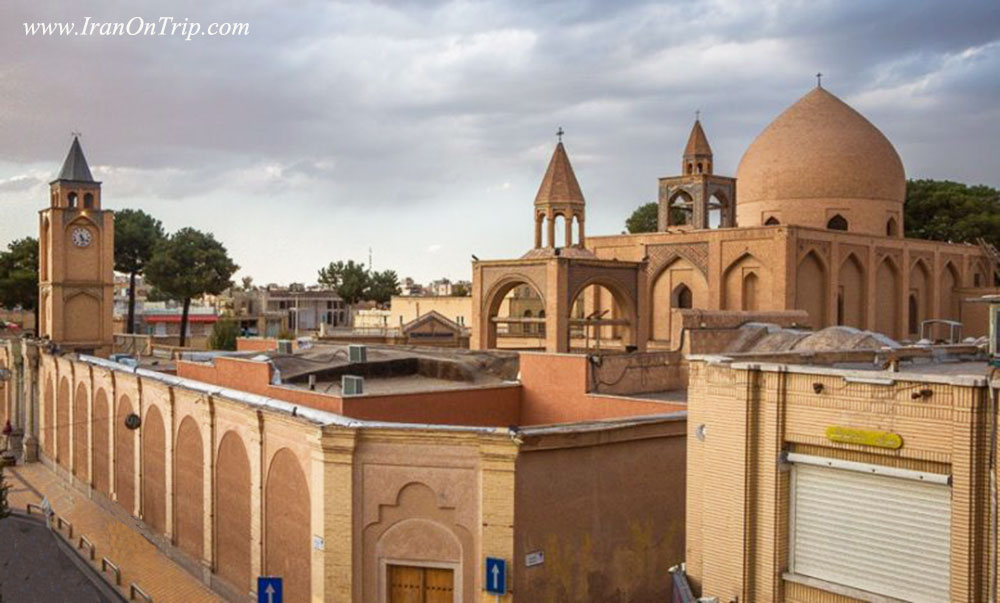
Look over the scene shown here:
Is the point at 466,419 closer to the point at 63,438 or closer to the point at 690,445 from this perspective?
the point at 690,445

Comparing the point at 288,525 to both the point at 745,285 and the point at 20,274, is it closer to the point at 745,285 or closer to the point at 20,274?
the point at 745,285

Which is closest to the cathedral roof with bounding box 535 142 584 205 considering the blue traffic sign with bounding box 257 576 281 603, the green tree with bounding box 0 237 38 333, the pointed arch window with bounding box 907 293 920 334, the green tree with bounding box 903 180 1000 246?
the pointed arch window with bounding box 907 293 920 334

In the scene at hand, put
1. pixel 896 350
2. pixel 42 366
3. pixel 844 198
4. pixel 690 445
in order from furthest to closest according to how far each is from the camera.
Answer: pixel 844 198 → pixel 42 366 → pixel 896 350 → pixel 690 445

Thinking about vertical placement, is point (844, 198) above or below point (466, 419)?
above

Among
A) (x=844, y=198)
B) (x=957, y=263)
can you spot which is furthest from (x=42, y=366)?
(x=957, y=263)

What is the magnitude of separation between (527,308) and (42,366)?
90.3 ft

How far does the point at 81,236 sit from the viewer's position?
107 feet

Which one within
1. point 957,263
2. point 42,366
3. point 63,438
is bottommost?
point 63,438

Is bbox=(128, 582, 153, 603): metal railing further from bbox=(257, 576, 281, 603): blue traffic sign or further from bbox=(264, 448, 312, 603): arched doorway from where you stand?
bbox=(257, 576, 281, 603): blue traffic sign

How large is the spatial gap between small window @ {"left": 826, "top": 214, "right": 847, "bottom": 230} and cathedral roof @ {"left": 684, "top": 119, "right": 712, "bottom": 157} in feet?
19.1

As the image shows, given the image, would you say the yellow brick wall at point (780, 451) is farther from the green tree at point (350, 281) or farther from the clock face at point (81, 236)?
the green tree at point (350, 281)

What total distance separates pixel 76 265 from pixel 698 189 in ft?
79.6

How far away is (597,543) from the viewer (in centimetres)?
1266

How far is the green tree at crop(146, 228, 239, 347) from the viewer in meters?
47.2
